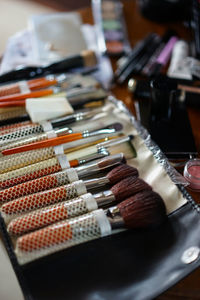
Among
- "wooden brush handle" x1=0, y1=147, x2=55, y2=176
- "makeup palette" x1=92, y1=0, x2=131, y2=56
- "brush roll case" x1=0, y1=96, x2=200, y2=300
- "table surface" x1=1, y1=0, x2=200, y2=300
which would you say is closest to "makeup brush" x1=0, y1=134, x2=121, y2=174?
"wooden brush handle" x1=0, y1=147, x2=55, y2=176

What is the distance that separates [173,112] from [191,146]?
94 millimetres

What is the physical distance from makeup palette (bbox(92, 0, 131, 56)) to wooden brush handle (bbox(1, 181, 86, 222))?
50 cm

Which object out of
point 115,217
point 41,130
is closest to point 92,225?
point 115,217

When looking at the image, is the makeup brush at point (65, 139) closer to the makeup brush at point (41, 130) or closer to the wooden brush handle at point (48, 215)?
the makeup brush at point (41, 130)

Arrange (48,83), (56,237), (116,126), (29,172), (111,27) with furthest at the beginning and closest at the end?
(111,27) → (48,83) → (116,126) → (29,172) → (56,237)

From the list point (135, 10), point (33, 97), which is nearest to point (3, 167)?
point (33, 97)

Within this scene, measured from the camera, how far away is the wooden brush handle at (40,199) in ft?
1.70

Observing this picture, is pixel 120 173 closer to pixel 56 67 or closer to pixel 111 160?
pixel 111 160

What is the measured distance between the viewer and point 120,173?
1.85 ft

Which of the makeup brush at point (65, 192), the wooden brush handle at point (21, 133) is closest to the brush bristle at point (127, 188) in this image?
the makeup brush at point (65, 192)

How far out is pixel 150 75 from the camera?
0.86 m

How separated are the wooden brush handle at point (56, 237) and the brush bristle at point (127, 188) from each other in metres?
0.06

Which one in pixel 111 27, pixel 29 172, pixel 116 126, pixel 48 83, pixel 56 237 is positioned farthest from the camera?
pixel 111 27

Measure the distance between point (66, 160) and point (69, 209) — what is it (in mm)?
115
